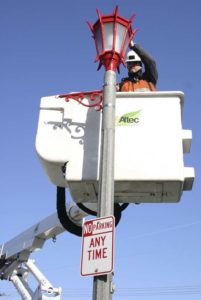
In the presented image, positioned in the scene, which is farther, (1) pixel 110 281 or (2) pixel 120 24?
(2) pixel 120 24

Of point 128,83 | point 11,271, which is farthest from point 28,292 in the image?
point 128,83

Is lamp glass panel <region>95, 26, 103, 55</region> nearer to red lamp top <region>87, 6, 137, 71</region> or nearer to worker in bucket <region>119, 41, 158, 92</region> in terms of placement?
red lamp top <region>87, 6, 137, 71</region>

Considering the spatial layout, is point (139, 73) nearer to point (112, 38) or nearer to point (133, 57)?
point (133, 57)

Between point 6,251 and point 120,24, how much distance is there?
14064 millimetres

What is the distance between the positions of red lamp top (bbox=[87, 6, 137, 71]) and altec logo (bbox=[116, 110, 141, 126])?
413 millimetres

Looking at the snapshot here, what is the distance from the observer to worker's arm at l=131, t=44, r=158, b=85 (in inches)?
200

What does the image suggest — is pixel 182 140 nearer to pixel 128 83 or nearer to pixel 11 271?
pixel 128 83

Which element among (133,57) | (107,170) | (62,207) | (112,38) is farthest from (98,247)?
(133,57)

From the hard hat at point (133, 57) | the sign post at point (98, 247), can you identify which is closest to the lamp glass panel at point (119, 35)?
the hard hat at point (133, 57)

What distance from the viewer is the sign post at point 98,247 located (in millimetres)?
3520

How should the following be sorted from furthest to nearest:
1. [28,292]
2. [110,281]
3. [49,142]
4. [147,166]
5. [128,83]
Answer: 1. [28,292]
2. [128,83]
3. [49,142]
4. [147,166]
5. [110,281]

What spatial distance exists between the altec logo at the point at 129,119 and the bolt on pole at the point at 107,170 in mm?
319

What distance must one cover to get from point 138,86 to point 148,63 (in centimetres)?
31

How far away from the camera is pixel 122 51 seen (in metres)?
4.26
